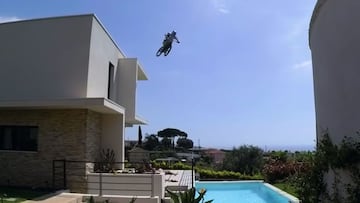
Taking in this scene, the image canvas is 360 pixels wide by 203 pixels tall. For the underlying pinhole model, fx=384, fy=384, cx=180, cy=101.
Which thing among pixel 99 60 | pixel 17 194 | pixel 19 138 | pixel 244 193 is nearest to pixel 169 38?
pixel 99 60

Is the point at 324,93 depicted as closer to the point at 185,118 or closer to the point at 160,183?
the point at 160,183

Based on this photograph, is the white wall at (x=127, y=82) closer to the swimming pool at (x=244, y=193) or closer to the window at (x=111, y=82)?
the window at (x=111, y=82)

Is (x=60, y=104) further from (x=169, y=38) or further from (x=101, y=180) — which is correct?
(x=169, y=38)

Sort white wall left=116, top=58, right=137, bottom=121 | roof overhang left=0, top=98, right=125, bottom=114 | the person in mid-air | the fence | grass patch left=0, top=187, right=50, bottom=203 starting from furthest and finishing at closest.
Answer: the person in mid-air → white wall left=116, top=58, right=137, bottom=121 → the fence → roof overhang left=0, top=98, right=125, bottom=114 → grass patch left=0, top=187, right=50, bottom=203

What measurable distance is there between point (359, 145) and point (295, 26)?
6572mm

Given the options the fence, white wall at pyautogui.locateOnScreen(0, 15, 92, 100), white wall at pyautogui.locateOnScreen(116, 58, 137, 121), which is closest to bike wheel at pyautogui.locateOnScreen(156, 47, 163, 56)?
white wall at pyautogui.locateOnScreen(116, 58, 137, 121)

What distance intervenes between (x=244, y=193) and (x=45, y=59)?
39.4ft

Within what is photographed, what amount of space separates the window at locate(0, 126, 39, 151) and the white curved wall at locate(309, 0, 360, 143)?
36.4 ft

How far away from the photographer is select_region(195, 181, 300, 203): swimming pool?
17.3m

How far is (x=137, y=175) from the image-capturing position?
46.2ft

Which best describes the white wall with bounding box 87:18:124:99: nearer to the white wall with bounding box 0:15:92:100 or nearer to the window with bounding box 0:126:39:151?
the white wall with bounding box 0:15:92:100

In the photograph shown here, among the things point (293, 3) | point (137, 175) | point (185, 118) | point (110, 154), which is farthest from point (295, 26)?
point (185, 118)

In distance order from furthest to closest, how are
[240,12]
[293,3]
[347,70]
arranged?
[240,12] → [293,3] → [347,70]

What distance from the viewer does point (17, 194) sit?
1255 cm
